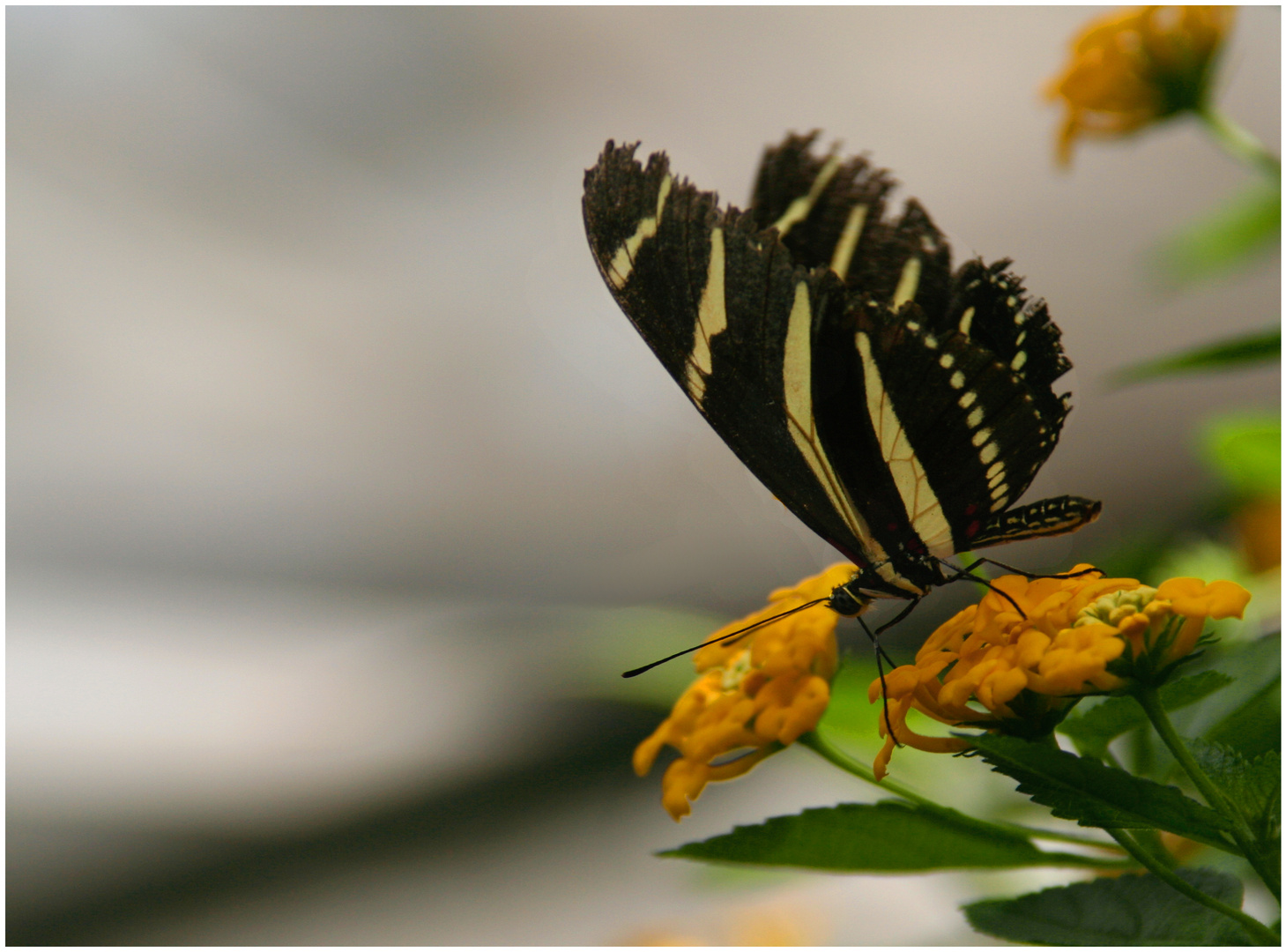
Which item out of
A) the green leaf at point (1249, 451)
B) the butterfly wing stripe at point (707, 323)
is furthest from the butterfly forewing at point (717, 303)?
the green leaf at point (1249, 451)

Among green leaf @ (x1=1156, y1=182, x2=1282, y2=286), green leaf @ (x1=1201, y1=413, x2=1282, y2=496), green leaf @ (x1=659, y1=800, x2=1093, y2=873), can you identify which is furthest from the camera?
green leaf @ (x1=1156, y1=182, x2=1282, y2=286)

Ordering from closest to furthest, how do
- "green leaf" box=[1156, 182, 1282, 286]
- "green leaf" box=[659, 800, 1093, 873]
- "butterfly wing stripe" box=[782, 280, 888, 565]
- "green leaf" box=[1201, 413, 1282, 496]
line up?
→ "green leaf" box=[659, 800, 1093, 873] → "butterfly wing stripe" box=[782, 280, 888, 565] → "green leaf" box=[1201, 413, 1282, 496] → "green leaf" box=[1156, 182, 1282, 286]

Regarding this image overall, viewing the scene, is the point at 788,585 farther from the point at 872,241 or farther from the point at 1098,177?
the point at 1098,177

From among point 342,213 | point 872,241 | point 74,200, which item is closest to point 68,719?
point 74,200

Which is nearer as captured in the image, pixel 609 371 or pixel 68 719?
pixel 609 371

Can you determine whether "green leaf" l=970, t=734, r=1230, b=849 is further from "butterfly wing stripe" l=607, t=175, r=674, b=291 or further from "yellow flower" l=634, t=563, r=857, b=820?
"butterfly wing stripe" l=607, t=175, r=674, b=291

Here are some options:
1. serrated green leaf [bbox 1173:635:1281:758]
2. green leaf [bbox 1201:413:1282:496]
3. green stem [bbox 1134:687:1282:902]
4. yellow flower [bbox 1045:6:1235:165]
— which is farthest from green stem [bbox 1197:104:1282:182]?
green stem [bbox 1134:687:1282:902]

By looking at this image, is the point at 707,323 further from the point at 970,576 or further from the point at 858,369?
the point at 970,576
